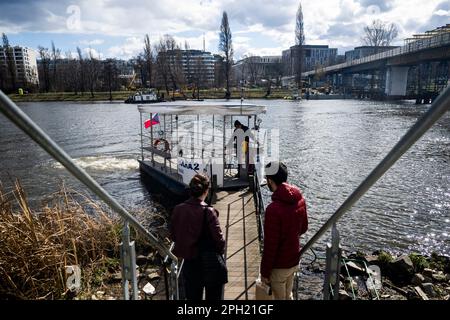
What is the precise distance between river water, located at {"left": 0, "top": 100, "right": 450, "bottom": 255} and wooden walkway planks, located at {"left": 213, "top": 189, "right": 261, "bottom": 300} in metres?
3.14

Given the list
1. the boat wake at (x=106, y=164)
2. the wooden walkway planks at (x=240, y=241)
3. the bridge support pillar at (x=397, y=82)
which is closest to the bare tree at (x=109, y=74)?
the bridge support pillar at (x=397, y=82)

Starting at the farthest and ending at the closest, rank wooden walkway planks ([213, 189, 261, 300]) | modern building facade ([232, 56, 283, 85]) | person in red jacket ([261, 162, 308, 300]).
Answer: modern building facade ([232, 56, 283, 85]) → wooden walkway planks ([213, 189, 261, 300]) → person in red jacket ([261, 162, 308, 300])

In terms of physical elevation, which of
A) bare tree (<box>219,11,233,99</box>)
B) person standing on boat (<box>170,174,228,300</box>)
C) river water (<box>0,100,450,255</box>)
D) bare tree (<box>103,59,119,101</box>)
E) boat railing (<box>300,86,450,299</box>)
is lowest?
river water (<box>0,100,450,255</box>)

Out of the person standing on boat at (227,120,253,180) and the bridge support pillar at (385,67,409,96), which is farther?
the bridge support pillar at (385,67,409,96)

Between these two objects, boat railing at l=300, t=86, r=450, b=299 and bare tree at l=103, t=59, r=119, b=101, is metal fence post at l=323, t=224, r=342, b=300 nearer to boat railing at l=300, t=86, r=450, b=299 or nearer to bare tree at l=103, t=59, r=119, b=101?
boat railing at l=300, t=86, r=450, b=299

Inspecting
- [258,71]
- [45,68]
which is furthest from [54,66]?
[258,71]

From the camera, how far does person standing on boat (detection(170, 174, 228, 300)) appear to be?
153 inches

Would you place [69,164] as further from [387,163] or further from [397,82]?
[397,82]

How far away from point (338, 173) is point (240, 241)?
13.5m

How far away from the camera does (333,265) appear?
278 cm

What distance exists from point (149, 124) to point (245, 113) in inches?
193

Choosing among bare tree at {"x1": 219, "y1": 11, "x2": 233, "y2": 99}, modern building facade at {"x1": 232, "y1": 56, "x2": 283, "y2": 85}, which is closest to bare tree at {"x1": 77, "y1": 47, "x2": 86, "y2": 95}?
bare tree at {"x1": 219, "y1": 11, "x2": 233, "y2": 99}

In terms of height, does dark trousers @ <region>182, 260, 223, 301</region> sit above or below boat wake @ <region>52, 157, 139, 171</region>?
above

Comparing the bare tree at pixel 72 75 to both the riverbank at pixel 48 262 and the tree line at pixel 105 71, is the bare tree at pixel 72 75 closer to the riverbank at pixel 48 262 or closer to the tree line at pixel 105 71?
the tree line at pixel 105 71
